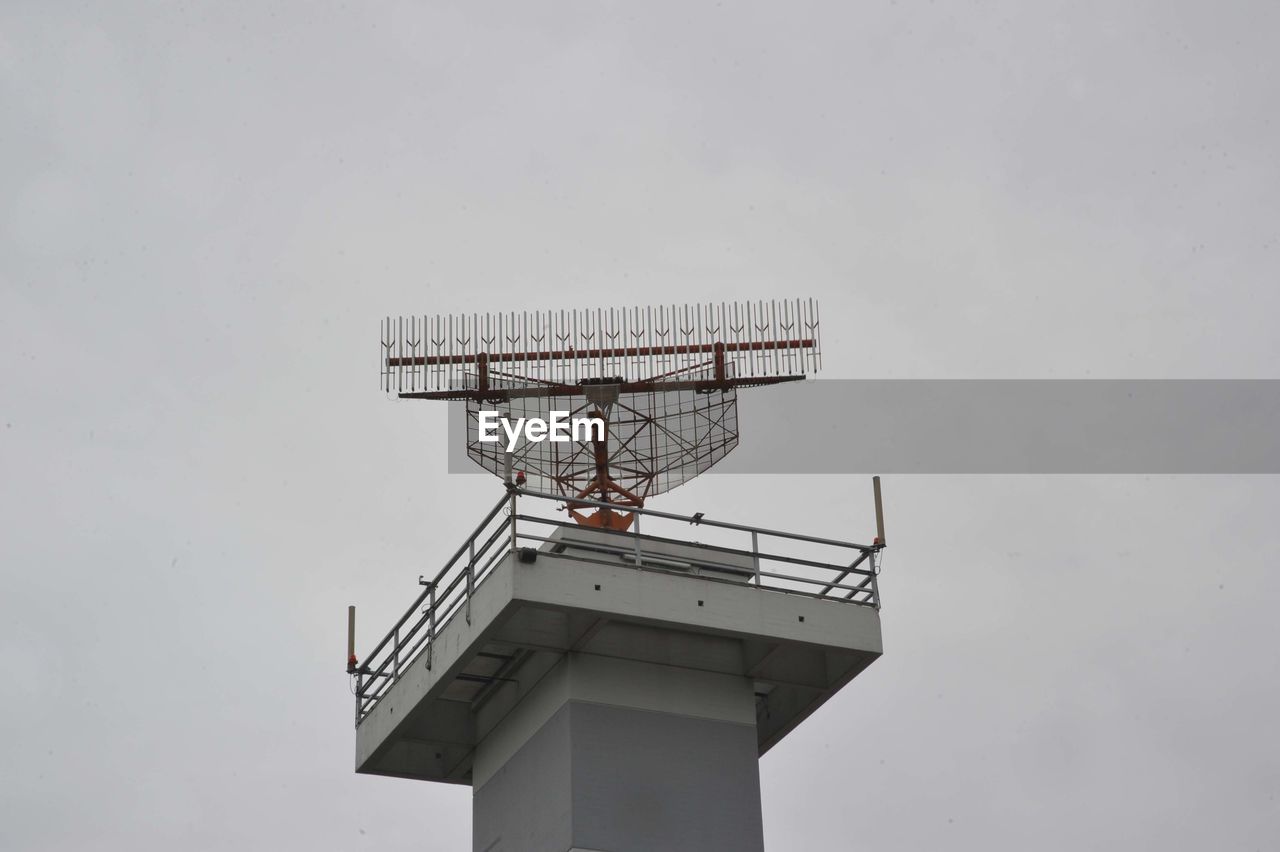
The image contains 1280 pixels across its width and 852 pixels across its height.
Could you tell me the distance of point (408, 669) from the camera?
121ft

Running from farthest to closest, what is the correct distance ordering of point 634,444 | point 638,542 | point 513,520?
point 634,444
point 638,542
point 513,520

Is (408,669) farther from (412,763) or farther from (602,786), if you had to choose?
(602,786)

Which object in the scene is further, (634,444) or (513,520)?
(634,444)

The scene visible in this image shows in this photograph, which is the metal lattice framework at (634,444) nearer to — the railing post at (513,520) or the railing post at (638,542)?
the railing post at (638,542)

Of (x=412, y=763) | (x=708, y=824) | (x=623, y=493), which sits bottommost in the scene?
(x=708, y=824)

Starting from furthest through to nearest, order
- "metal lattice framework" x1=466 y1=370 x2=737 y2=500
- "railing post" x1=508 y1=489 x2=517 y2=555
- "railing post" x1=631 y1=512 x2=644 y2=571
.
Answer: "metal lattice framework" x1=466 y1=370 x2=737 y2=500 → "railing post" x1=631 y1=512 x2=644 y2=571 → "railing post" x1=508 y1=489 x2=517 y2=555

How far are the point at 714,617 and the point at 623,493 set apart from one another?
203 inches

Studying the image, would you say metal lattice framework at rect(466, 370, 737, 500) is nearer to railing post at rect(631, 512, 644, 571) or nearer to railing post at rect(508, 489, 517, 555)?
railing post at rect(631, 512, 644, 571)

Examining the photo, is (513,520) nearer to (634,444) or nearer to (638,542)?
(638,542)

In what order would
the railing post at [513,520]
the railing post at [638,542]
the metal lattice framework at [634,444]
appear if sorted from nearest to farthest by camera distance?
the railing post at [513,520], the railing post at [638,542], the metal lattice framework at [634,444]

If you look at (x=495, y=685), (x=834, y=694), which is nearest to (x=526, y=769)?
(x=495, y=685)

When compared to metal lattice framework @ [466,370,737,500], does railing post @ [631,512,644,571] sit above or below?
below

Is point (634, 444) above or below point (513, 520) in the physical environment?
above

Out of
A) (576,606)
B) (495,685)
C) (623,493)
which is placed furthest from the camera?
(623,493)
